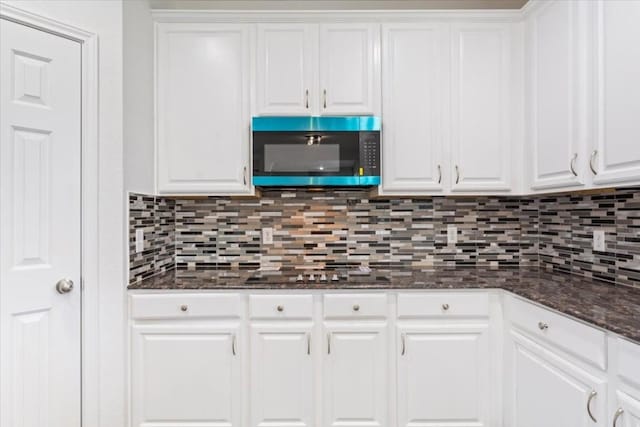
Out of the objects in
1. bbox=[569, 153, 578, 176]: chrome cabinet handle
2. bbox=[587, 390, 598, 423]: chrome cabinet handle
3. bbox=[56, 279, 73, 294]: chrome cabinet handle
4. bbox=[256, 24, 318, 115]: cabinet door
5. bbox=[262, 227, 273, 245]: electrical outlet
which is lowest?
bbox=[587, 390, 598, 423]: chrome cabinet handle

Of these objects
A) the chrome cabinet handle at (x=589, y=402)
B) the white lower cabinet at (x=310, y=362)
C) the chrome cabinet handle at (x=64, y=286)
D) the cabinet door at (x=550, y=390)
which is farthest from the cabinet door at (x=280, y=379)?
the chrome cabinet handle at (x=589, y=402)

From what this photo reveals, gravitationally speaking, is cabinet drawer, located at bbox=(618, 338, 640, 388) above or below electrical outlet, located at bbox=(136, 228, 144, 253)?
below

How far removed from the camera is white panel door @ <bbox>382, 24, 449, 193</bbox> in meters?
2.05

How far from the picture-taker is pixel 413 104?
2.05m

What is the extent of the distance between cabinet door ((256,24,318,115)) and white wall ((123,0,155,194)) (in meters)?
0.63

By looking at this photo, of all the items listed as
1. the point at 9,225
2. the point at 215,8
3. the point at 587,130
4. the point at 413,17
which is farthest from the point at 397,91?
the point at 9,225

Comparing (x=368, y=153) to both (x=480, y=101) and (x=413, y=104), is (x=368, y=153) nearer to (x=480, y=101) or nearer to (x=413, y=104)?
(x=413, y=104)

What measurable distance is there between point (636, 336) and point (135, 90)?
2.37 metres

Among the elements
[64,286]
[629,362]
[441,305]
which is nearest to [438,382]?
[441,305]

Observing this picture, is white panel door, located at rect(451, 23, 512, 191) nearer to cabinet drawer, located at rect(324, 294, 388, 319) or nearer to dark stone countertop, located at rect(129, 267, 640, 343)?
dark stone countertop, located at rect(129, 267, 640, 343)

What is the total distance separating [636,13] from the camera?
1.33 metres

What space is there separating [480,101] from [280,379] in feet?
6.34

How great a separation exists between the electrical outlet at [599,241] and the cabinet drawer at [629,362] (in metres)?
0.97

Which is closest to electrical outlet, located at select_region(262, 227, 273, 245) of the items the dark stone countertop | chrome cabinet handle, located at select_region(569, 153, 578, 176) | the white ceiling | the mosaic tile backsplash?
the mosaic tile backsplash
